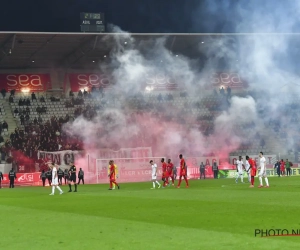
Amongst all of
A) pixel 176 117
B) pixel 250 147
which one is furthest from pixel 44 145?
pixel 250 147

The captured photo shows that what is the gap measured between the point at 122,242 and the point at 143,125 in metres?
49.6

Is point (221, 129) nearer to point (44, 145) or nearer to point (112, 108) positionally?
point (112, 108)

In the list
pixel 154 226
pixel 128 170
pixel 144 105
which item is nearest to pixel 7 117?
pixel 144 105

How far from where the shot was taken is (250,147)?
204 feet

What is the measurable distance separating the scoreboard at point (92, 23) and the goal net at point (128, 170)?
46.1ft

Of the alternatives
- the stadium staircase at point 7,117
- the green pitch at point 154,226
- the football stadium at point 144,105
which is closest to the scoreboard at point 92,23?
the football stadium at point 144,105

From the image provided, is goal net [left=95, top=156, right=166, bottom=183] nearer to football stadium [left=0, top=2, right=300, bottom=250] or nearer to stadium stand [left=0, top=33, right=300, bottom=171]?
football stadium [left=0, top=2, right=300, bottom=250]

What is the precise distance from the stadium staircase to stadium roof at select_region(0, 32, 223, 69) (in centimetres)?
447

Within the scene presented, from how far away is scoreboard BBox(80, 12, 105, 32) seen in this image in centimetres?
6022

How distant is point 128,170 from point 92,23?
50.6 feet

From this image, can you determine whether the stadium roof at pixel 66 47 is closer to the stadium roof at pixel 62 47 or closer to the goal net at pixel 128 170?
the stadium roof at pixel 62 47

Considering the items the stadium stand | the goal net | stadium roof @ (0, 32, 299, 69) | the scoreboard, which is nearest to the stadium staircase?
the stadium stand

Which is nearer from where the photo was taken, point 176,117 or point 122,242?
point 122,242

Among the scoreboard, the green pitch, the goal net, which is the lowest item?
the green pitch
